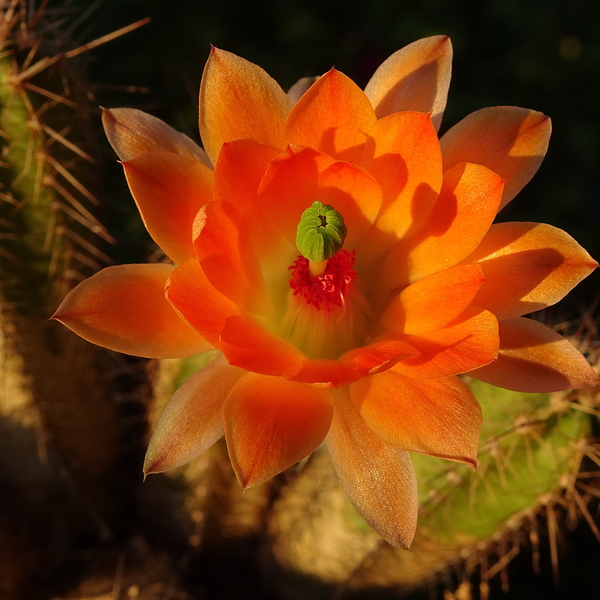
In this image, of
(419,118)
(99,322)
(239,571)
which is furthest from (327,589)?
(419,118)

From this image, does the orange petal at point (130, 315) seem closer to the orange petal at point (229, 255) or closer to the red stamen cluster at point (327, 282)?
the orange petal at point (229, 255)

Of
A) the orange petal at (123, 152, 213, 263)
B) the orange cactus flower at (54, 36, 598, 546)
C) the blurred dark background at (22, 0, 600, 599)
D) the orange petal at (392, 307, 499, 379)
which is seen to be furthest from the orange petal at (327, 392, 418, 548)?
the blurred dark background at (22, 0, 600, 599)

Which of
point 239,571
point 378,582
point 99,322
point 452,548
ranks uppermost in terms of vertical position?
point 99,322

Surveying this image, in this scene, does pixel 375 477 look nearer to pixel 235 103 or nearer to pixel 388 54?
pixel 235 103

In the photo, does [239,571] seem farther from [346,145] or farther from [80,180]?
[346,145]

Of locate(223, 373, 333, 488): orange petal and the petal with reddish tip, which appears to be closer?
locate(223, 373, 333, 488): orange petal

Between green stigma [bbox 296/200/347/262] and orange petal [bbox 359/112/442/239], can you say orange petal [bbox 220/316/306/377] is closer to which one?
green stigma [bbox 296/200/347/262]

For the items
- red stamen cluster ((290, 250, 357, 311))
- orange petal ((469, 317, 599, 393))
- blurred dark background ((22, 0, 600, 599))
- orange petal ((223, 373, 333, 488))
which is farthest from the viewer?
blurred dark background ((22, 0, 600, 599))
